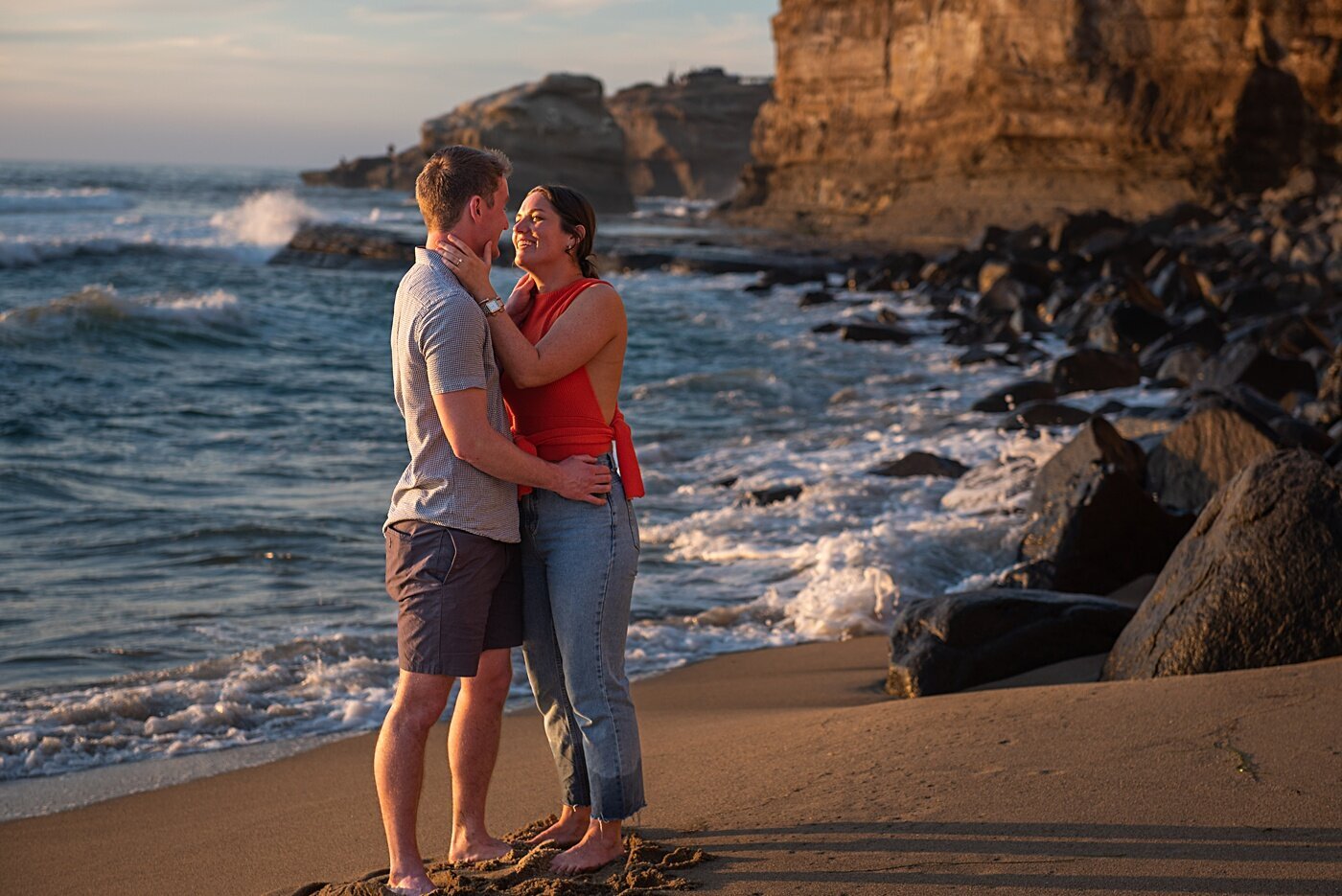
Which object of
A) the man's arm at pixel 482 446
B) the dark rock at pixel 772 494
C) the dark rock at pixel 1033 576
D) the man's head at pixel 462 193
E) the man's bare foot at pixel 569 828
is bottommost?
the dark rock at pixel 772 494

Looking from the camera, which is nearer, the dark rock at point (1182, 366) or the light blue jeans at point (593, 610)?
the light blue jeans at point (593, 610)

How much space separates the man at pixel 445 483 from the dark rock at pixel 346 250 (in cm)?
3161

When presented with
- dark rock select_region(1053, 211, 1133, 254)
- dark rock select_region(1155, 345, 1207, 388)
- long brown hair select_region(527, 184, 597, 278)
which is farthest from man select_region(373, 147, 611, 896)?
dark rock select_region(1053, 211, 1133, 254)

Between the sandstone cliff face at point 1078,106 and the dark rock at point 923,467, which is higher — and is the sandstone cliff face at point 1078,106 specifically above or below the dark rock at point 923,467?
above

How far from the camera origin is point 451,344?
10.1ft

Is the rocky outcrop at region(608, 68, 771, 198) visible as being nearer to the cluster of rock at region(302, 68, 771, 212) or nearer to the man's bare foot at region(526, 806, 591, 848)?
the cluster of rock at region(302, 68, 771, 212)

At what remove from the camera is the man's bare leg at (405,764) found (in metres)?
3.14

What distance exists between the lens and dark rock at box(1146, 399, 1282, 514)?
7.57 meters

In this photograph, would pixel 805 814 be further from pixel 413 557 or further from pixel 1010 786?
pixel 413 557

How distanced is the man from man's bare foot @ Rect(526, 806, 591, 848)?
412mm

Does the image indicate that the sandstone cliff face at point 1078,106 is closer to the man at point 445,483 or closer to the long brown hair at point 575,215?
the long brown hair at point 575,215

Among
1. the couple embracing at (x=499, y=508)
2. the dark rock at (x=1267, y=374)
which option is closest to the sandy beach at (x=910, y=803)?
the couple embracing at (x=499, y=508)

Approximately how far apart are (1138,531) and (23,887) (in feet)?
17.4

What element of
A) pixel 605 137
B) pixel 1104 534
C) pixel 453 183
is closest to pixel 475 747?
A: pixel 453 183
